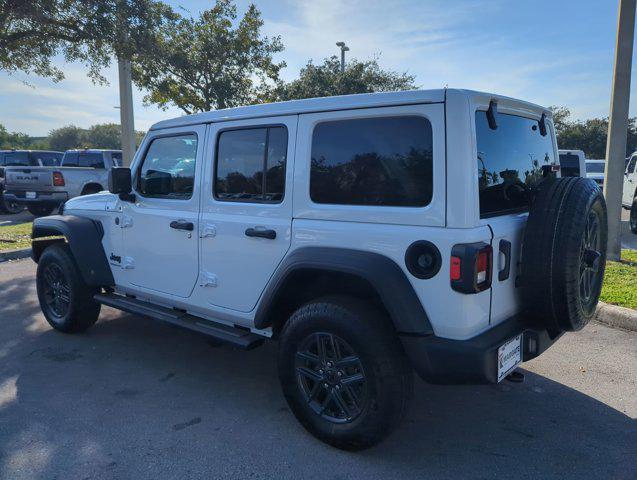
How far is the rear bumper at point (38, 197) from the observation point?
1238cm

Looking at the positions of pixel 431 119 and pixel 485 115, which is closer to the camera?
pixel 431 119

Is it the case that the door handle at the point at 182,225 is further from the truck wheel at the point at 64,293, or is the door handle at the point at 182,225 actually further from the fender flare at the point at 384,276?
the truck wheel at the point at 64,293

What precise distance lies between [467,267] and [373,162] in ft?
2.59

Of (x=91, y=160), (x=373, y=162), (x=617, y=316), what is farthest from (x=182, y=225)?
(x=91, y=160)

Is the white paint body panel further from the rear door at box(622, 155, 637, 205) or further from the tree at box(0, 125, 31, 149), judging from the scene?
the tree at box(0, 125, 31, 149)

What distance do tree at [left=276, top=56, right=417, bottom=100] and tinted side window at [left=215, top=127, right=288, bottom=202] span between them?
60.5ft

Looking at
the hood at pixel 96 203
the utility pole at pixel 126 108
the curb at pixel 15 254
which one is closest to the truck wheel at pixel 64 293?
the hood at pixel 96 203

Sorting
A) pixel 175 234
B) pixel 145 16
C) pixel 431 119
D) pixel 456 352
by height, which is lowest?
pixel 456 352

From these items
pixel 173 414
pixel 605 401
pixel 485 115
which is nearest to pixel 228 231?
pixel 173 414

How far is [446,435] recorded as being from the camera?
9.79 feet

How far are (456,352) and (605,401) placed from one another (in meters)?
1.71

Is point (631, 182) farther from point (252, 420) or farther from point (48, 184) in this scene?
point (48, 184)

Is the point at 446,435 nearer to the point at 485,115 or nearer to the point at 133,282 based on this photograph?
the point at 485,115

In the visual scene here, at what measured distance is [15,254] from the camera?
8406 mm
